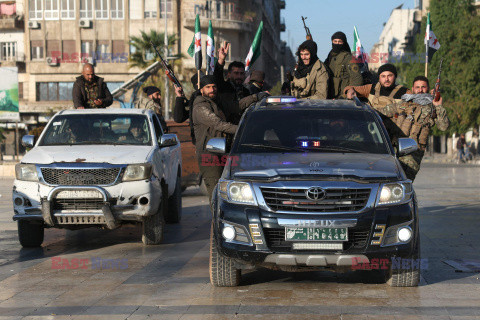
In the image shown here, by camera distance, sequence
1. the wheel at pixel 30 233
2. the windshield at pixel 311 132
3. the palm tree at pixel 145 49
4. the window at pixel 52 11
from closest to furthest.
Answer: the windshield at pixel 311 132 → the wheel at pixel 30 233 → the palm tree at pixel 145 49 → the window at pixel 52 11

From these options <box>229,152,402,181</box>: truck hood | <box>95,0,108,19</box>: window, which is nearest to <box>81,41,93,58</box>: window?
<box>95,0,108,19</box>: window

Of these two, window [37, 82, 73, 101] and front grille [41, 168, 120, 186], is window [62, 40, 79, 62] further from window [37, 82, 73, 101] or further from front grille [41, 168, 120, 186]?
front grille [41, 168, 120, 186]

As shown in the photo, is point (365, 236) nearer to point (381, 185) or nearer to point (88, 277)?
point (381, 185)

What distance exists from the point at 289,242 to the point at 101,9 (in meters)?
65.5

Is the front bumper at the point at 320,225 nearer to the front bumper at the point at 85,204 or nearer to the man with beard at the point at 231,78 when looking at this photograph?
the front bumper at the point at 85,204

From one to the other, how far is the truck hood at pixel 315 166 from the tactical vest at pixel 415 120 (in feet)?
8.07

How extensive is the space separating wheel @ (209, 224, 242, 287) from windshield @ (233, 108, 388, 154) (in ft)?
3.50

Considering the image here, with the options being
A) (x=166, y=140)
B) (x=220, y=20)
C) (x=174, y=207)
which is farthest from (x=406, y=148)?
(x=220, y=20)

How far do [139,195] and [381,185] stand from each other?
12.6 feet

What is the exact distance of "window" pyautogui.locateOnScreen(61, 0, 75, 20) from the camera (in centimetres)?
7019

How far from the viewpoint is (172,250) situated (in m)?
10.3

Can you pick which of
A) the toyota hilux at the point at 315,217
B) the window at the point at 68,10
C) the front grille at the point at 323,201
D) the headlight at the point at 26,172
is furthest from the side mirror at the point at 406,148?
the window at the point at 68,10

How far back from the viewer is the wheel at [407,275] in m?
7.45

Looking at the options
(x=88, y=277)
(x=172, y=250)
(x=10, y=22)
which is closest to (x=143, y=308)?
(x=88, y=277)
